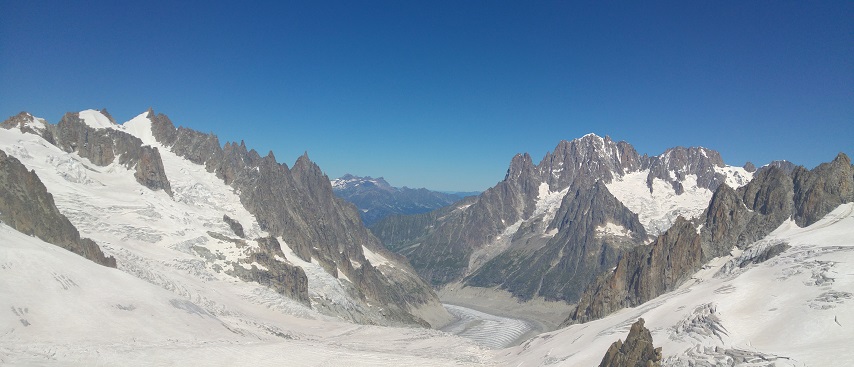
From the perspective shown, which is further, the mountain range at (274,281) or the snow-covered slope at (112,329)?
the mountain range at (274,281)

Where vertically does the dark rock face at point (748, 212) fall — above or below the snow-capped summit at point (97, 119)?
below

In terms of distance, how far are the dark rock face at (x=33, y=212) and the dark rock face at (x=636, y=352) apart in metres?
77.2

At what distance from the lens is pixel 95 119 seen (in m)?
179

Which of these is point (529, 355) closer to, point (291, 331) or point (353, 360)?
point (353, 360)

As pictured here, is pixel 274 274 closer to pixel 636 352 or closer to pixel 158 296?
pixel 158 296

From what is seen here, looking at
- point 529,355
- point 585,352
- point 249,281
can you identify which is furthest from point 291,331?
point 585,352

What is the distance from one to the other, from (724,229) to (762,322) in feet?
227

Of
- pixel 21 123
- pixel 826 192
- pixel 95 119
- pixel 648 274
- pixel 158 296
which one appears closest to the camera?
pixel 158 296

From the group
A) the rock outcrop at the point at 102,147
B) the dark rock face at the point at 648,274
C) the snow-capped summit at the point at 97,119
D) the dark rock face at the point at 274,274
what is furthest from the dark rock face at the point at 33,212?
the dark rock face at the point at 648,274

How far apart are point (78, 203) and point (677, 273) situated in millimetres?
127148

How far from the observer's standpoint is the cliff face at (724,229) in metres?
99.3

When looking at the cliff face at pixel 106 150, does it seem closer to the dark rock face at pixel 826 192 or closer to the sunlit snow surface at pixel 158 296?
the sunlit snow surface at pixel 158 296

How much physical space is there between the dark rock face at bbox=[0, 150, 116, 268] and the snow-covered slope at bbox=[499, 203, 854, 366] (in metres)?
66.8

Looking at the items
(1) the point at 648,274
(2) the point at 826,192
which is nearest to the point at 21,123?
(1) the point at 648,274
